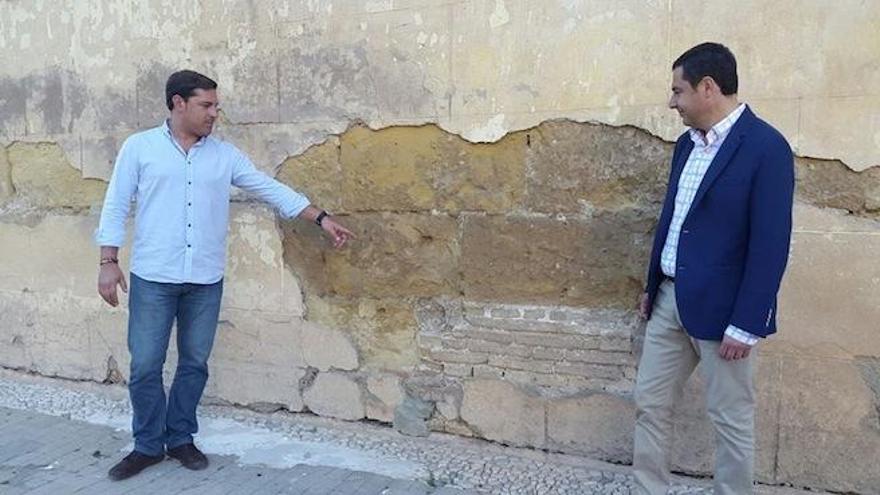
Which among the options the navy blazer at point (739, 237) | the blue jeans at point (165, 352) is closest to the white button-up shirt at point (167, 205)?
the blue jeans at point (165, 352)

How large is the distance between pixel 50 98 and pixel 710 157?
409cm

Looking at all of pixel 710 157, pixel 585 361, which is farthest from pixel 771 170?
pixel 585 361

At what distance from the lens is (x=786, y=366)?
10.9 ft

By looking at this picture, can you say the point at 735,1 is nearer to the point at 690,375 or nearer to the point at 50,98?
the point at 690,375

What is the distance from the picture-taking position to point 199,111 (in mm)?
3662

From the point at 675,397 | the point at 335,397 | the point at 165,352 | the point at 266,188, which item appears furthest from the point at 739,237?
the point at 165,352

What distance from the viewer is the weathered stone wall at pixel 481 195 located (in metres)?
3.21

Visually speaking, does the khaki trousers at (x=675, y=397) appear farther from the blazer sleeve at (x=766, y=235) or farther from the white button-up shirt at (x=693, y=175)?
the blazer sleeve at (x=766, y=235)

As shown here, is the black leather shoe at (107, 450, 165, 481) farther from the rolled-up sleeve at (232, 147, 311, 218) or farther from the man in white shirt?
the rolled-up sleeve at (232, 147, 311, 218)

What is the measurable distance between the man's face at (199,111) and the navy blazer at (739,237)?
2.22 meters

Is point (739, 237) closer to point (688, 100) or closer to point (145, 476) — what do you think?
point (688, 100)

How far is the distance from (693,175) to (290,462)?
7.87 ft

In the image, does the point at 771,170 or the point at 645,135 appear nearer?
the point at 771,170

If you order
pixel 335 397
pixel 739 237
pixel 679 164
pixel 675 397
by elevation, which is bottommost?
pixel 335 397
